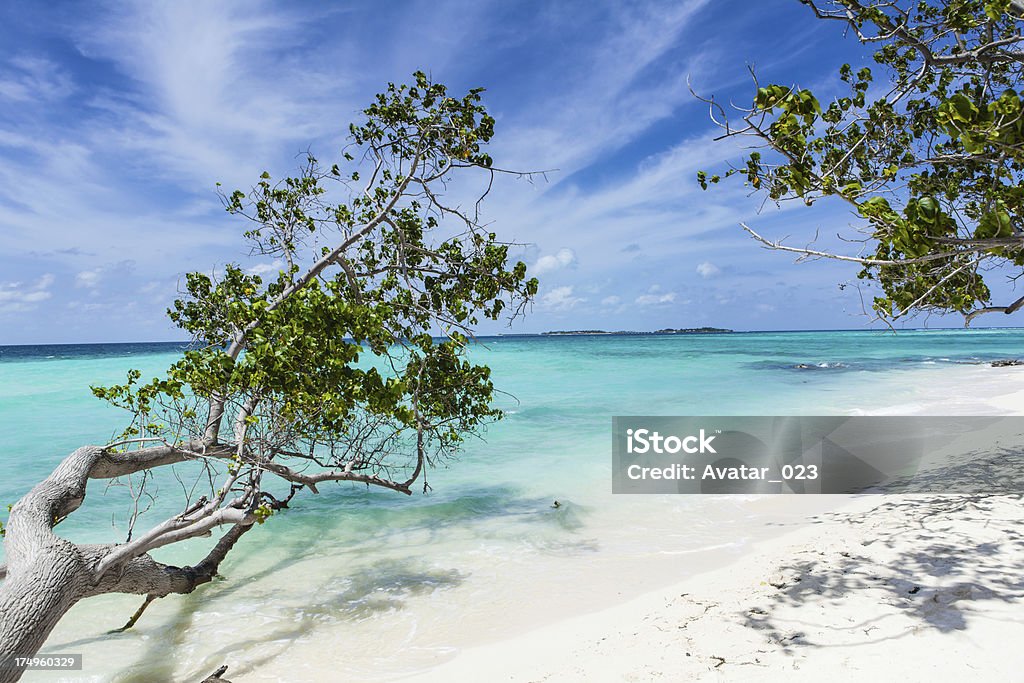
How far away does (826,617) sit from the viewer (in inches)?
155

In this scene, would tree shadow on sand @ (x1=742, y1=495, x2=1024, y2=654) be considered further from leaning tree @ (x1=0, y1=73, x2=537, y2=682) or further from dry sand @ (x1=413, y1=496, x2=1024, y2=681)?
leaning tree @ (x1=0, y1=73, x2=537, y2=682)

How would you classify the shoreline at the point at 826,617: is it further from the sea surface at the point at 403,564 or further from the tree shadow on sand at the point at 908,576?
the sea surface at the point at 403,564

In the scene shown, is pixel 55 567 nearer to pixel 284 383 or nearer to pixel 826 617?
pixel 284 383

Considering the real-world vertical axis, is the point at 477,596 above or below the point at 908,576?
below

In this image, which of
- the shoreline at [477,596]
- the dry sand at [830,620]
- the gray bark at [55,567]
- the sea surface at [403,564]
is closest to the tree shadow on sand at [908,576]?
the dry sand at [830,620]

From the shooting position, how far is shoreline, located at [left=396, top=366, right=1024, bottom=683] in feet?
11.0
